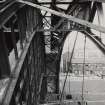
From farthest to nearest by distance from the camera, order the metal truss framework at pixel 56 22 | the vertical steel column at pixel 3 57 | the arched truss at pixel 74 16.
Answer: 1. the arched truss at pixel 74 16
2. the metal truss framework at pixel 56 22
3. the vertical steel column at pixel 3 57

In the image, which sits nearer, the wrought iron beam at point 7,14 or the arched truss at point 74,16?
the wrought iron beam at point 7,14

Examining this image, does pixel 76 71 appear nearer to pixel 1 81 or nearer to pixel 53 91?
pixel 53 91

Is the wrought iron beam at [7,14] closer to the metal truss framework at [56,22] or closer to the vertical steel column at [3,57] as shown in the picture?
the metal truss framework at [56,22]

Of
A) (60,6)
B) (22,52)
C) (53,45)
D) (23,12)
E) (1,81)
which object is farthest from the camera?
(53,45)

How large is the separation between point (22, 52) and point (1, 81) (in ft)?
7.00

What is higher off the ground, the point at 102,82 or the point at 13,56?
the point at 13,56

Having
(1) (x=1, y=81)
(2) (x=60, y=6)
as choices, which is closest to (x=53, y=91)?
(2) (x=60, y=6)

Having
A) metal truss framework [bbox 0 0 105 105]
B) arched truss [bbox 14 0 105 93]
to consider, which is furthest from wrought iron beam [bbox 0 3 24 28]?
arched truss [bbox 14 0 105 93]

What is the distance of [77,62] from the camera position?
22.1m

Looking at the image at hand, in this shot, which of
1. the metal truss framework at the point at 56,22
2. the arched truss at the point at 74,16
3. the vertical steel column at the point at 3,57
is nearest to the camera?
the vertical steel column at the point at 3,57

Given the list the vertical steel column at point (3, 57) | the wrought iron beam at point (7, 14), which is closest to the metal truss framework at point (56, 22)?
the wrought iron beam at point (7, 14)

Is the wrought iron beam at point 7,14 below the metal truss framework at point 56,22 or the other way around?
the other way around

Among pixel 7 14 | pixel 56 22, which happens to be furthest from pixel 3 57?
pixel 56 22

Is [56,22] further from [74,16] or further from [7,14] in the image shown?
[7,14]
